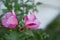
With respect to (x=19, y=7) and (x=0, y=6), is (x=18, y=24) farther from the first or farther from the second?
(x=0, y=6)

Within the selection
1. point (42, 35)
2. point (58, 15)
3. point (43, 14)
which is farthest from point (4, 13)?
point (58, 15)

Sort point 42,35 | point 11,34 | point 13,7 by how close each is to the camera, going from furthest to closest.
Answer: point 42,35 < point 13,7 < point 11,34

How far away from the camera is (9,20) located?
1.29 meters

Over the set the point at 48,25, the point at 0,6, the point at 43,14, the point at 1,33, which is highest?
the point at 0,6

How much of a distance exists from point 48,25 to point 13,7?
170 centimetres

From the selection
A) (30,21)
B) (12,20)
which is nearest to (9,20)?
(12,20)

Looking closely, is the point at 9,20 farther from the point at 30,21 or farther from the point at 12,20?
the point at 30,21

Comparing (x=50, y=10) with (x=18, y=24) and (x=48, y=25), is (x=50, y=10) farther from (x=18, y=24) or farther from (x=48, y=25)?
(x=18, y=24)

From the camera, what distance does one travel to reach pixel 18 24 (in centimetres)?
134

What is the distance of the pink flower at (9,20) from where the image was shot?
1.29 metres

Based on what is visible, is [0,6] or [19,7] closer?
[19,7]

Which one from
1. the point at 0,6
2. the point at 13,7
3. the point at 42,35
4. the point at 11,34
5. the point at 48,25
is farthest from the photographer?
the point at 48,25

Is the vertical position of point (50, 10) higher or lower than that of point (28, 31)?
lower

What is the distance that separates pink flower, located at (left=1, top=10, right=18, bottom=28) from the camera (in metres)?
1.29
